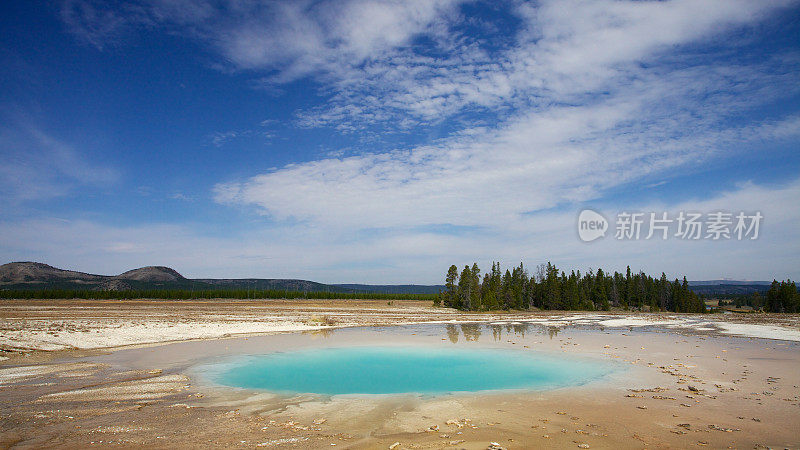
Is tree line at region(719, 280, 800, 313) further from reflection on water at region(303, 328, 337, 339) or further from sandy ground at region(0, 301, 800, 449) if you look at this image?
reflection on water at region(303, 328, 337, 339)

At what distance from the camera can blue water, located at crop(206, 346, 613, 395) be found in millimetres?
14789

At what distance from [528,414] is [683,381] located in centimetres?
800

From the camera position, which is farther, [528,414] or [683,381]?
[683,381]

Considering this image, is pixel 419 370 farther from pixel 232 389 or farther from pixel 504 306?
pixel 504 306

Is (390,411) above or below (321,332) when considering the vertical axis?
above

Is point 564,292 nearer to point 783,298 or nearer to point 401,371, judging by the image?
point 783,298

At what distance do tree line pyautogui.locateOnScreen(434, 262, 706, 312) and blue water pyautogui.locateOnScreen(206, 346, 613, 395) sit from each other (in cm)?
6050

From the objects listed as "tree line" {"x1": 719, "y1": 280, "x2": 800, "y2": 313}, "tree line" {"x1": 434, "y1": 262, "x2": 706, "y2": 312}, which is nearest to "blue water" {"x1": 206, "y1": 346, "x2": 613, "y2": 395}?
"tree line" {"x1": 434, "y1": 262, "x2": 706, "y2": 312}

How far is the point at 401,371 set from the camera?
60.0 ft

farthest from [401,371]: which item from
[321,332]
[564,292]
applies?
[564,292]

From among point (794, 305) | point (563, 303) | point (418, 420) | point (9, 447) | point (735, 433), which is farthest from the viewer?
→ point (563, 303)

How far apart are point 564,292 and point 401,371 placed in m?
86.3

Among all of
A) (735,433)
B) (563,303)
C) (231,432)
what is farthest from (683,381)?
(563,303)

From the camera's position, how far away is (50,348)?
2156cm
